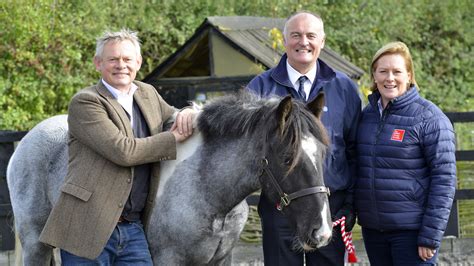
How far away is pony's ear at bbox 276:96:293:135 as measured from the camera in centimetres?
442

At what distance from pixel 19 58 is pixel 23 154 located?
20.3ft

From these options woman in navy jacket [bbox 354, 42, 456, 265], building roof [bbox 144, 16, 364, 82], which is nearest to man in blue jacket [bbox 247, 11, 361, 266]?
woman in navy jacket [bbox 354, 42, 456, 265]

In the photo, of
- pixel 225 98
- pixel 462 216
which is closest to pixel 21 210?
pixel 225 98

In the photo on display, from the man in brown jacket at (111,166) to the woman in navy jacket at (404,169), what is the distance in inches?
43.4

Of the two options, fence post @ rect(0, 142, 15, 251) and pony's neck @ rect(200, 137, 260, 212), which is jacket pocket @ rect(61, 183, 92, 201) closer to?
pony's neck @ rect(200, 137, 260, 212)

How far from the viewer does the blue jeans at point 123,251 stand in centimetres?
460

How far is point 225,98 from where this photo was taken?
4.79 metres

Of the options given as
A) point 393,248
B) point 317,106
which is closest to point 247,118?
point 317,106

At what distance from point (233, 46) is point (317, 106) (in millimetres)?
5774

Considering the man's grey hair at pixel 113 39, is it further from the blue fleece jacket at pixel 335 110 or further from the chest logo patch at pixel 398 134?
the chest logo patch at pixel 398 134

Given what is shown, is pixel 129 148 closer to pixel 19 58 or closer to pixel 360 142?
pixel 360 142

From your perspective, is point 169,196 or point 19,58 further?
point 19,58

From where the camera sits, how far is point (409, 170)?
492 centimetres

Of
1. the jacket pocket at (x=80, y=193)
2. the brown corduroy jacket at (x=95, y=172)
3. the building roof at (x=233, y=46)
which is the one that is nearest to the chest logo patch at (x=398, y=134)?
the brown corduroy jacket at (x=95, y=172)
